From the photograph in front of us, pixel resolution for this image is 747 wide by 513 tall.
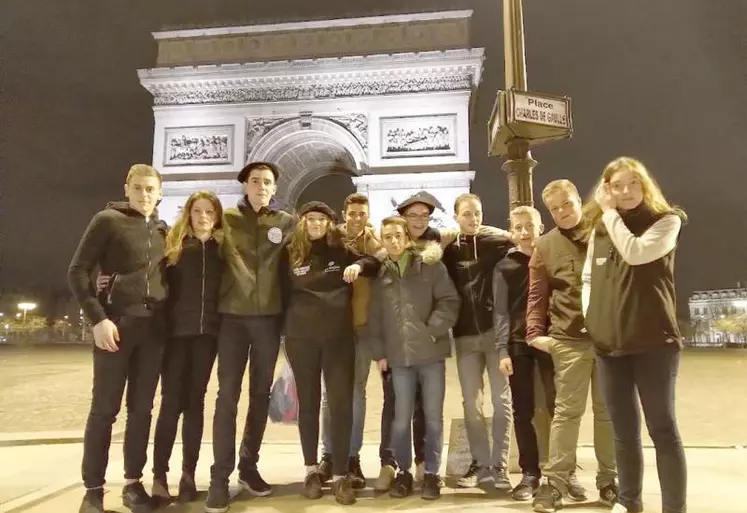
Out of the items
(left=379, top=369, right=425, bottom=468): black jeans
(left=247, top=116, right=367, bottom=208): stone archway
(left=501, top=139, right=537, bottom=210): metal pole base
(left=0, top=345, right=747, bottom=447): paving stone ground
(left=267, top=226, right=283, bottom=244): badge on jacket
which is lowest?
(left=0, top=345, right=747, bottom=447): paving stone ground

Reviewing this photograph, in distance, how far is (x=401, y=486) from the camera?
338 cm

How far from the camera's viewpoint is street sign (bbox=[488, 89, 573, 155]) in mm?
3848

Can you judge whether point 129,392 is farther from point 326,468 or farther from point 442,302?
point 442,302

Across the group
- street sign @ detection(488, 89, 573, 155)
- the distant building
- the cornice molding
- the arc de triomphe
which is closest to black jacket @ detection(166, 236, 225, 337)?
street sign @ detection(488, 89, 573, 155)

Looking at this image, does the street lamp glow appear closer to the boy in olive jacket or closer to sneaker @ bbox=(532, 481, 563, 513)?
the boy in olive jacket

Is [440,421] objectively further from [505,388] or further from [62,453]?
[62,453]

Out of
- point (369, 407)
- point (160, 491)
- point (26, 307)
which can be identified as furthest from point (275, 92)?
point (26, 307)

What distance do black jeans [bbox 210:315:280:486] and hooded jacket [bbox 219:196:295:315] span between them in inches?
3.0

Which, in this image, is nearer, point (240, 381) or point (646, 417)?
point (646, 417)

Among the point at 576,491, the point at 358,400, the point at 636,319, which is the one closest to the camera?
the point at 636,319

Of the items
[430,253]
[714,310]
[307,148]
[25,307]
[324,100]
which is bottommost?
[430,253]

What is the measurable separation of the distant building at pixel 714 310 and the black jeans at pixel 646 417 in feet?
178

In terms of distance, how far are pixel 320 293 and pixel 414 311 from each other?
537 mm

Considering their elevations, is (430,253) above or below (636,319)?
above
